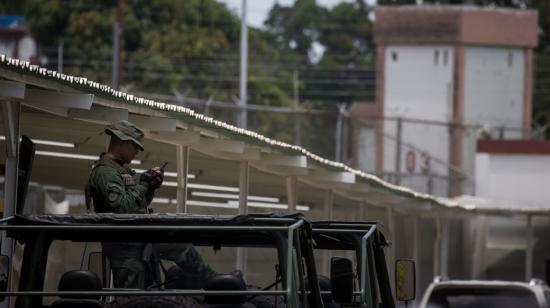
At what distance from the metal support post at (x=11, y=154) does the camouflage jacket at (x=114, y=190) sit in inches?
52.8

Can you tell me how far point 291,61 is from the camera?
73.1 m

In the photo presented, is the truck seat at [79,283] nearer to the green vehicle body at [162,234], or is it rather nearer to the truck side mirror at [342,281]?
the green vehicle body at [162,234]

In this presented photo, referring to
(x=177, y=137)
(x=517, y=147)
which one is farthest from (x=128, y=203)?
(x=517, y=147)

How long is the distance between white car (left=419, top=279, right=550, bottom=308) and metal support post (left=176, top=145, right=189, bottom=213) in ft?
13.6

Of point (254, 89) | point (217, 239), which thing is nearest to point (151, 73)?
point (254, 89)

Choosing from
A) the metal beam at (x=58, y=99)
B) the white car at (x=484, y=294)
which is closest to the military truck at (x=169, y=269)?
A: the metal beam at (x=58, y=99)

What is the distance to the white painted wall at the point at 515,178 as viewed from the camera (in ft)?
125

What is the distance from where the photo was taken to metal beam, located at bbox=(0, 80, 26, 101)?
1080 cm

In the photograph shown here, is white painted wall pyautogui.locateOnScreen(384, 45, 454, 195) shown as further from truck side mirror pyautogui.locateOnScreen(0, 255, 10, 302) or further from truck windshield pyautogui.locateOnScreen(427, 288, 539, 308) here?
truck side mirror pyautogui.locateOnScreen(0, 255, 10, 302)

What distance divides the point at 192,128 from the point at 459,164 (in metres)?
33.7

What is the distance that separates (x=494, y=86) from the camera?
5394cm

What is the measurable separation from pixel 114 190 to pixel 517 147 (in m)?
29.2

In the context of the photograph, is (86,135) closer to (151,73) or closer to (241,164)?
(241,164)

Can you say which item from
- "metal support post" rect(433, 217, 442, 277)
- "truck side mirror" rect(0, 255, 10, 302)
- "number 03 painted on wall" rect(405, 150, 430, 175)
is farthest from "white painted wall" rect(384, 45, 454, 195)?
"truck side mirror" rect(0, 255, 10, 302)
